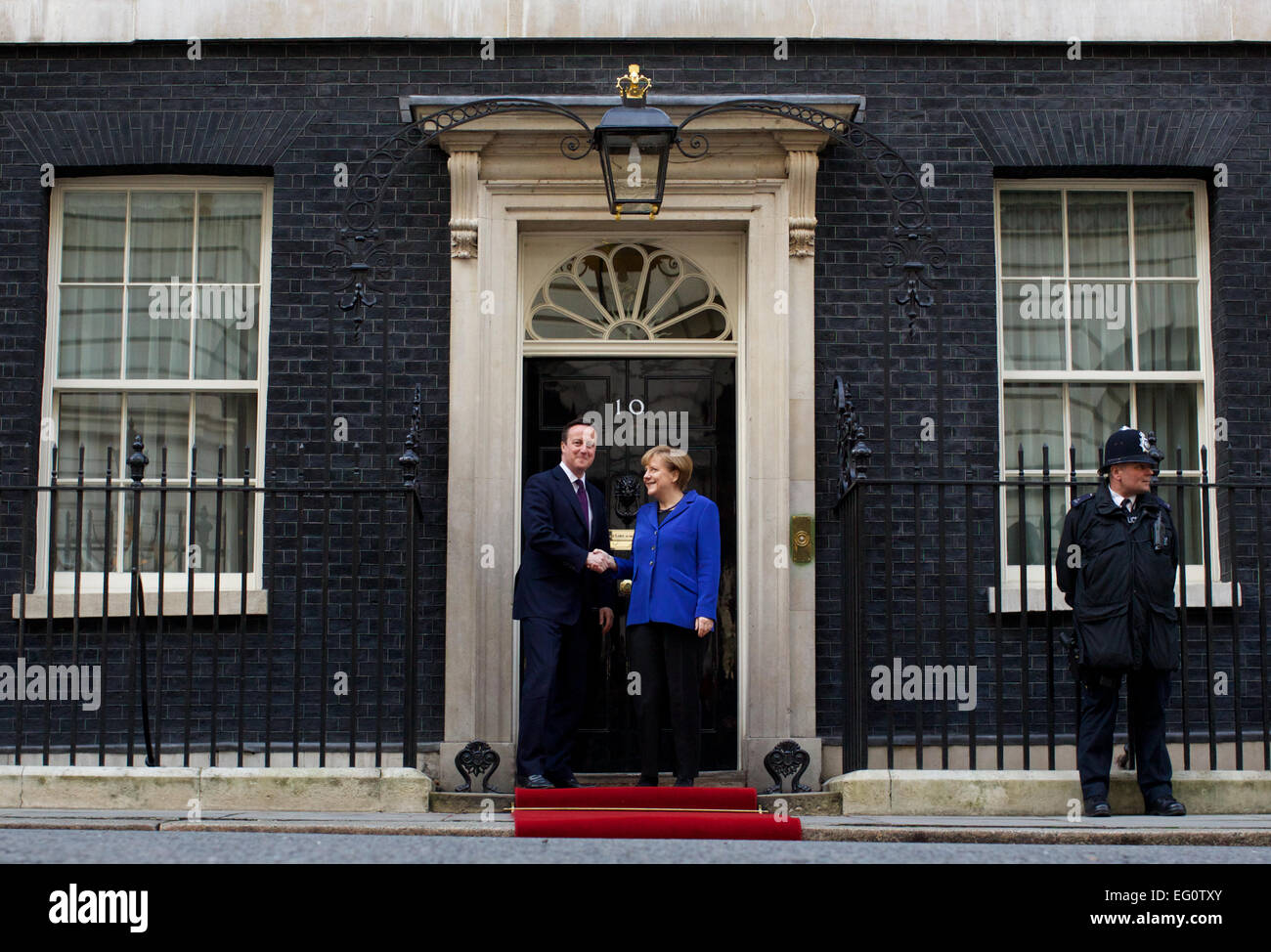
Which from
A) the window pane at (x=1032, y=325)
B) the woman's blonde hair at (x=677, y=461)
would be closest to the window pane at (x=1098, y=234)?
the window pane at (x=1032, y=325)

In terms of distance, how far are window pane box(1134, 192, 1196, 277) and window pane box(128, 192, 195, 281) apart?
582cm

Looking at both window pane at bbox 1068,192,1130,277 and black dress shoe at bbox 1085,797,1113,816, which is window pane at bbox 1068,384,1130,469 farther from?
black dress shoe at bbox 1085,797,1113,816

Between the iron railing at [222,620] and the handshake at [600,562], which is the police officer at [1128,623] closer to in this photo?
the handshake at [600,562]

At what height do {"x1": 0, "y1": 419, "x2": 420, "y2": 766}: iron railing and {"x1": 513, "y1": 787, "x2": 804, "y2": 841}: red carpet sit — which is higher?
{"x1": 0, "y1": 419, "x2": 420, "y2": 766}: iron railing

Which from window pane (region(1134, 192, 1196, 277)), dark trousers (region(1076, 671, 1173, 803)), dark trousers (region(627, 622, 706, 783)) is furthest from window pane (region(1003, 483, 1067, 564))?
dark trousers (region(627, 622, 706, 783))

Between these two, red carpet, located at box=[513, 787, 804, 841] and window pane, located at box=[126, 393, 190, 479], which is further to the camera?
window pane, located at box=[126, 393, 190, 479]

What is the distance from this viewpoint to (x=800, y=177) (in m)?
10.1

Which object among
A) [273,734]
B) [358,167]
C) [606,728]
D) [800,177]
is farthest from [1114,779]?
[358,167]

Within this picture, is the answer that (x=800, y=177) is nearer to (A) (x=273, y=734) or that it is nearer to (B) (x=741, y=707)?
(B) (x=741, y=707)

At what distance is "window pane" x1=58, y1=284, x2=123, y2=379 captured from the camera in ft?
34.1

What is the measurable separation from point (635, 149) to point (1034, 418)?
3173 mm

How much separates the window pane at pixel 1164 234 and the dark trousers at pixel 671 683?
156 inches

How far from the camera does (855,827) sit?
772 cm

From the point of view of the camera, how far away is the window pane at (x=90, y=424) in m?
→ 10.4
